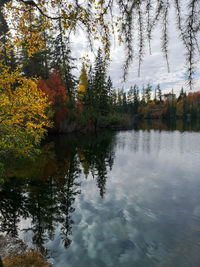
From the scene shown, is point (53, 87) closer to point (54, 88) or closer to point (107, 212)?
point (54, 88)

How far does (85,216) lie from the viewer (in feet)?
24.1

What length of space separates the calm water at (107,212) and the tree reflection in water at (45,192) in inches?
1.4

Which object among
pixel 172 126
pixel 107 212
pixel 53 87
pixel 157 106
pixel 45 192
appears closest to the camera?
pixel 107 212

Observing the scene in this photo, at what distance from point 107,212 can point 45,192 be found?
379 cm

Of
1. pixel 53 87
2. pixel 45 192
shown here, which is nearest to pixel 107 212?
pixel 45 192

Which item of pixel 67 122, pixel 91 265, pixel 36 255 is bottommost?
pixel 91 265

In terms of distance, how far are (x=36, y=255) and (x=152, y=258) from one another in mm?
3574

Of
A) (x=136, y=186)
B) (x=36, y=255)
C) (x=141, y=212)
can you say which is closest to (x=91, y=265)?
(x=36, y=255)

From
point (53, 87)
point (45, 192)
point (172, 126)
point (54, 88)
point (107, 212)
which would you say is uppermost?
point (53, 87)

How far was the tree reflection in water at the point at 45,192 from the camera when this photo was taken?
6.43 metres

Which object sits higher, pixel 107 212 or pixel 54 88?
pixel 54 88

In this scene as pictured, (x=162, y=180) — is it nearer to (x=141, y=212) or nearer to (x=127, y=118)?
(x=141, y=212)

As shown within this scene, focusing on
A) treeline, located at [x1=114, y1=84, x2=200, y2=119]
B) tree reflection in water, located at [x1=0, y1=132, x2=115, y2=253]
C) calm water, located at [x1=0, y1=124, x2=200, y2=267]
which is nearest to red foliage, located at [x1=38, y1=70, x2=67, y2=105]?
tree reflection in water, located at [x1=0, y1=132, x2=115, y2=253]

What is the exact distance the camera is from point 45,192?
9.24 metres
